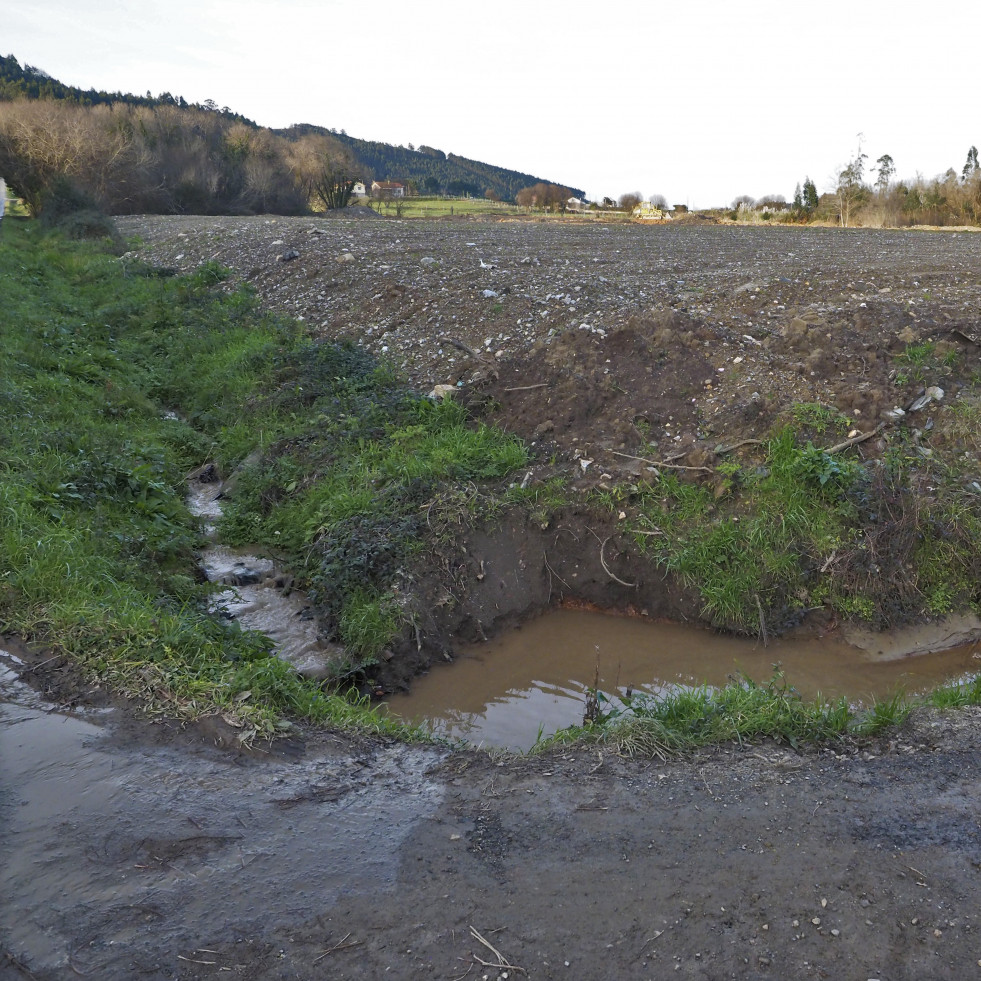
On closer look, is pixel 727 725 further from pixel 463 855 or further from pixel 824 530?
pixel 824 530

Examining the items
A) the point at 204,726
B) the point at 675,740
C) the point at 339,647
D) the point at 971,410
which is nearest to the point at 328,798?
the point at 204,726

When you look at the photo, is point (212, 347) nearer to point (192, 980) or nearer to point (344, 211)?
point (192, 980)

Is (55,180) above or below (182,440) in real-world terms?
above

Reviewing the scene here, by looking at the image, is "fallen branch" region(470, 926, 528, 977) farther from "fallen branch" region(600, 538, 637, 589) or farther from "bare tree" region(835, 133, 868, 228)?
"bare tree" region(835, 133, 868, 228)

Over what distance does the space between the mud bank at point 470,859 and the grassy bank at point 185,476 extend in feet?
1.64

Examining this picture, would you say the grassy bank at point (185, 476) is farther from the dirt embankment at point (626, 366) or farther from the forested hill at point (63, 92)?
the forested hill at point (63, 92)

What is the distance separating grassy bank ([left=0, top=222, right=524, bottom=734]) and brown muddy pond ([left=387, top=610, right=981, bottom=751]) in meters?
0.56

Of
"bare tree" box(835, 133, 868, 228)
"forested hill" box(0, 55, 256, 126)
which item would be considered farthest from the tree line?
"forested hill" box(0, 55, 256, 126)

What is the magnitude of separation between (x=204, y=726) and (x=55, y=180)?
24.4m

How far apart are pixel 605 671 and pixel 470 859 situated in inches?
90.2

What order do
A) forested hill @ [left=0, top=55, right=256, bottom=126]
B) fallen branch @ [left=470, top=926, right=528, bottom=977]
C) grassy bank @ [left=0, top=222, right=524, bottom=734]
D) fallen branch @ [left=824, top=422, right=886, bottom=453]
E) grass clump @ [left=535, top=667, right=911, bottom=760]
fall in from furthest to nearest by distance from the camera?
forested hill @ [left=0, top=55, right=256, bottom=126]
fallen branch @ [left=824, top=422, right=886, bottom=453]
grassy bank @ [left=0, top=222, right=524, bottom=734]
grass clump @ [left=535, top=667, right=911, bottom=760]
fallen branch @ [left=470, top=926, right=528, bottom=977]

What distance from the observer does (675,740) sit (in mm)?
3520

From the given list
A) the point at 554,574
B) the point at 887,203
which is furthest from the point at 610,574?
the point at 887,203

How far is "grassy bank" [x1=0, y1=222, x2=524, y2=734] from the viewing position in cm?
394
